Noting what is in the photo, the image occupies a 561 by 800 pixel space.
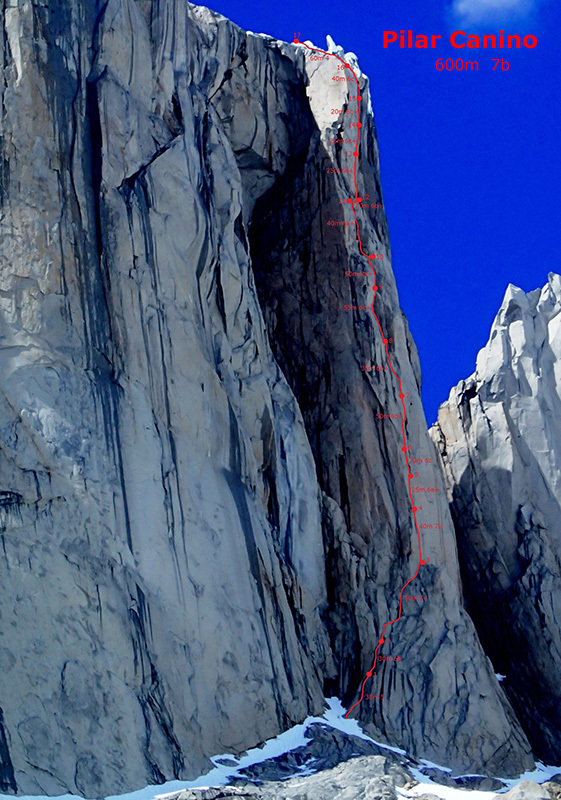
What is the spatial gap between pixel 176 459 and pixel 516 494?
46.7ft

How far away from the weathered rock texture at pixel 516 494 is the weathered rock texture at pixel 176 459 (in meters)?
3.70

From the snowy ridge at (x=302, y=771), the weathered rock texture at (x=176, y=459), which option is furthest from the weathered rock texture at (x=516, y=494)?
the snowy ridge at (x=302, y=771)

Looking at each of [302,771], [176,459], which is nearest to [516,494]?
[176,459]

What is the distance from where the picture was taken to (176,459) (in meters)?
24.0

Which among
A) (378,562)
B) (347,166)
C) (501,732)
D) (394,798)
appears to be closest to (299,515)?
(378,562)

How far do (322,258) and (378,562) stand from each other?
8.08m

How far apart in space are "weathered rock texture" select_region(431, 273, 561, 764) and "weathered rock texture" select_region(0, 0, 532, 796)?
370 centimetres

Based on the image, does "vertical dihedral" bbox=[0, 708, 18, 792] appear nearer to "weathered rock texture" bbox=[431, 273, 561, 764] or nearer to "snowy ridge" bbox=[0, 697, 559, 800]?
"snowy ridge" bbox=[0, 697, 559, 800]

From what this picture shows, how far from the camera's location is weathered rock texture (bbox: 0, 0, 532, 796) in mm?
21562

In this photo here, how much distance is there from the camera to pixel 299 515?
28.1m

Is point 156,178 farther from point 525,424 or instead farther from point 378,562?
point 525,424

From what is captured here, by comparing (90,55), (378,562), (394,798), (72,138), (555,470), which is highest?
A: (90,55)

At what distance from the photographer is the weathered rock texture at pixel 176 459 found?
70.7 ft

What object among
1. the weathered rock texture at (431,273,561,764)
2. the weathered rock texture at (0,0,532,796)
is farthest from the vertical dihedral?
the weathered rock texture at (431,273,561,764)
